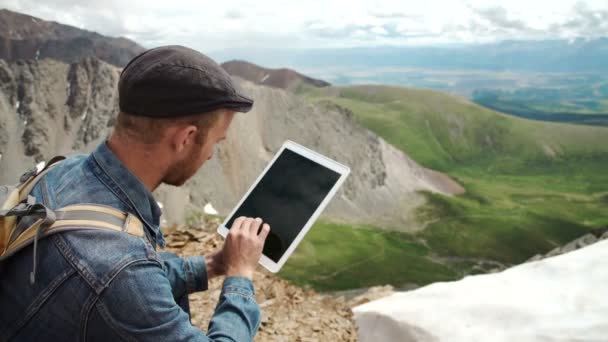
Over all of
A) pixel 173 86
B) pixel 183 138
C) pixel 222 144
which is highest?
pixel 173 86

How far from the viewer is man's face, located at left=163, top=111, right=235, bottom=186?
2.96m

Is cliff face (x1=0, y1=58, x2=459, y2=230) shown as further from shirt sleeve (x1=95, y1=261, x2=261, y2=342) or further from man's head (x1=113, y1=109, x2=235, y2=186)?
shirt sleeve (x1=95, y1=261, x2=261, y2=342)

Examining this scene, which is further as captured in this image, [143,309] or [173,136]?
[173,136]

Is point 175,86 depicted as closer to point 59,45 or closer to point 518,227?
point 518,227

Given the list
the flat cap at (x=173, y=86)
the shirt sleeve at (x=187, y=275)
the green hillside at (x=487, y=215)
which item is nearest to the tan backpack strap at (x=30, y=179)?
the flat cap at (x=173, y=86)

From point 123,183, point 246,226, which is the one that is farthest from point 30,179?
point 246,226

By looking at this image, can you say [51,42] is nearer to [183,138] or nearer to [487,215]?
[487,215]

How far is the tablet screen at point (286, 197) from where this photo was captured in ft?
12.6

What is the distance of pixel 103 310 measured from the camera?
2.40 meters

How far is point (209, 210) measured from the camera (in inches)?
3499

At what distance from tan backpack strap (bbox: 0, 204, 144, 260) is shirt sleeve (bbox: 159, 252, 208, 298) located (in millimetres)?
1199

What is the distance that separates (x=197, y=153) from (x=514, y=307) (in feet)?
16.8

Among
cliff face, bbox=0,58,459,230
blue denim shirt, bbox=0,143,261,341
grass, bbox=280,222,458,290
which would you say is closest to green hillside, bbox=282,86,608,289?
grass, bbox=280,222,458,290

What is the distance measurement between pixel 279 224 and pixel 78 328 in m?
1.75
